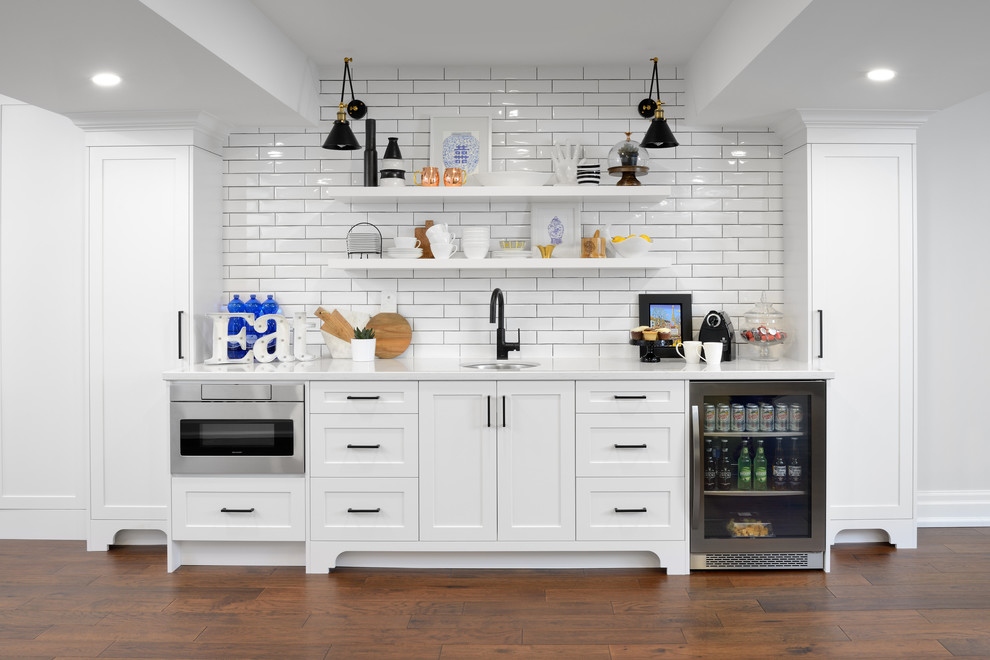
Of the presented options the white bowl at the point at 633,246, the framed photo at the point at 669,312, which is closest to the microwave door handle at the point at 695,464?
the framed photo at the point at 669,312

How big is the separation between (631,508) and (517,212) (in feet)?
5.78

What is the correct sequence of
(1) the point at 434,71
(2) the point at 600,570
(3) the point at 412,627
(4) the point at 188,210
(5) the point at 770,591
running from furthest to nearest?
(1) the point at 434,71
(4) the point at 188,210
(2) the point at 600,570
(5) the point at 770,591
(3) the point at 412,627

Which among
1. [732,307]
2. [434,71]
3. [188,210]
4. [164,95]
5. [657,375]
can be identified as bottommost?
[657,375]

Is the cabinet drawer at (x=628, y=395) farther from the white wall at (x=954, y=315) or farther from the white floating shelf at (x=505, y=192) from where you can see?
the white wall at (x=954, y=315)

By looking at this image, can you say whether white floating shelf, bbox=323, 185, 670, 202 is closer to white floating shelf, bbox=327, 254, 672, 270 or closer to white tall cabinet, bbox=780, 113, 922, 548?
white floating shelf, bbox=327, 254, 672, 270

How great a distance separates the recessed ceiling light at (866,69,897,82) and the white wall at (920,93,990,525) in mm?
1216

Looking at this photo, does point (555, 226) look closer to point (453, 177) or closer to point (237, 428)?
point (453, 177)

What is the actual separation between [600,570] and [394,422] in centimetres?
120

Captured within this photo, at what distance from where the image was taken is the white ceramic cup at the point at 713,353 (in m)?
3.75

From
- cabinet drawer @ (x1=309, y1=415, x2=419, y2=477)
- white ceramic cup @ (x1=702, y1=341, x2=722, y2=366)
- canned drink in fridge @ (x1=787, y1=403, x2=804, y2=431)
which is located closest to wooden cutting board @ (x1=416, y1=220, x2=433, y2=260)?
cabinet drawer @ (x1=309, y1=415, x2=419, y2=477)

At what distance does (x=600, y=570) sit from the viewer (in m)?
3.67

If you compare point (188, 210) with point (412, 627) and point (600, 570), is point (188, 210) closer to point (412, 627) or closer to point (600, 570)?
point (412, 627)

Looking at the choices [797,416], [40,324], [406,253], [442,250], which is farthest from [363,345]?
[797,416]

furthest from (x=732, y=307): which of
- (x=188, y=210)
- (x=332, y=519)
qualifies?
(x=188, y=210)
